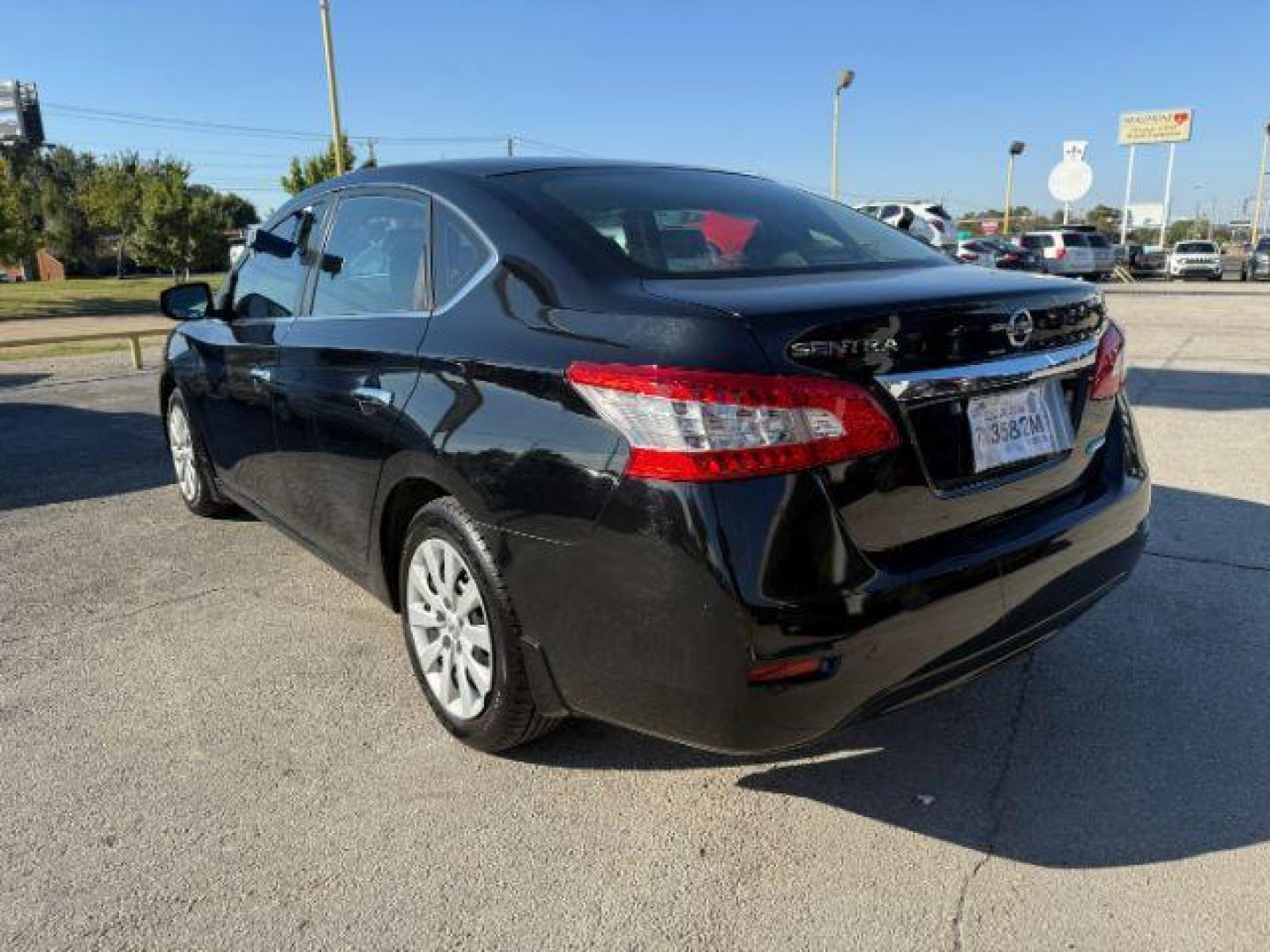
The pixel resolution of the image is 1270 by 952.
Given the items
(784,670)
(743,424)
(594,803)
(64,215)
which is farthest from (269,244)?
(64,215)

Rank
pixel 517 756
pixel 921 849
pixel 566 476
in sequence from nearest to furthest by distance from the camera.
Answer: pixel 566 476 < pixel 921 849 < pixel 517 756

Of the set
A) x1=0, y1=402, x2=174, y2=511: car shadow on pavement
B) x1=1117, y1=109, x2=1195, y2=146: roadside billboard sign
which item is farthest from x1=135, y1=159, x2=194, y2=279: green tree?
x1=1117, y1=109, x2=1195, y2=146: roadside billboard sign

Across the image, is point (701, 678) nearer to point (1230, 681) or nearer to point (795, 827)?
point (795, 827)

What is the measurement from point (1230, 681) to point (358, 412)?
9.54ft

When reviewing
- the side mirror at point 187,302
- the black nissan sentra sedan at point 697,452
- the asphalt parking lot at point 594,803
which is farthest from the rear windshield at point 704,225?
the side mirror at point 187,302

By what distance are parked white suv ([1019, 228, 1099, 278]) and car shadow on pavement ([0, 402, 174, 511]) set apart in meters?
26.7

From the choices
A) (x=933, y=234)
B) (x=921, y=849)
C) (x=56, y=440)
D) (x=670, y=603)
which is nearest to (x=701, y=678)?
(x=670, y=603)

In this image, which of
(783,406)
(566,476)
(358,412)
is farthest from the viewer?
(358,412)

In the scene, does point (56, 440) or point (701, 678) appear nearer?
point (701, 678)

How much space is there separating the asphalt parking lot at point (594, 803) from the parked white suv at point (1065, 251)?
2830cm

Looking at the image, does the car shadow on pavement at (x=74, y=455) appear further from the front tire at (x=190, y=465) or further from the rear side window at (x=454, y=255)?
the rear side window at (x=454, y=255)

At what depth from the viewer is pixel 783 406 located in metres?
2.04

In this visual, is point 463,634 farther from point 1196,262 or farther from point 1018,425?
A: point 1196,262

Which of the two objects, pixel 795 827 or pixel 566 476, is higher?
pixel 566 476
